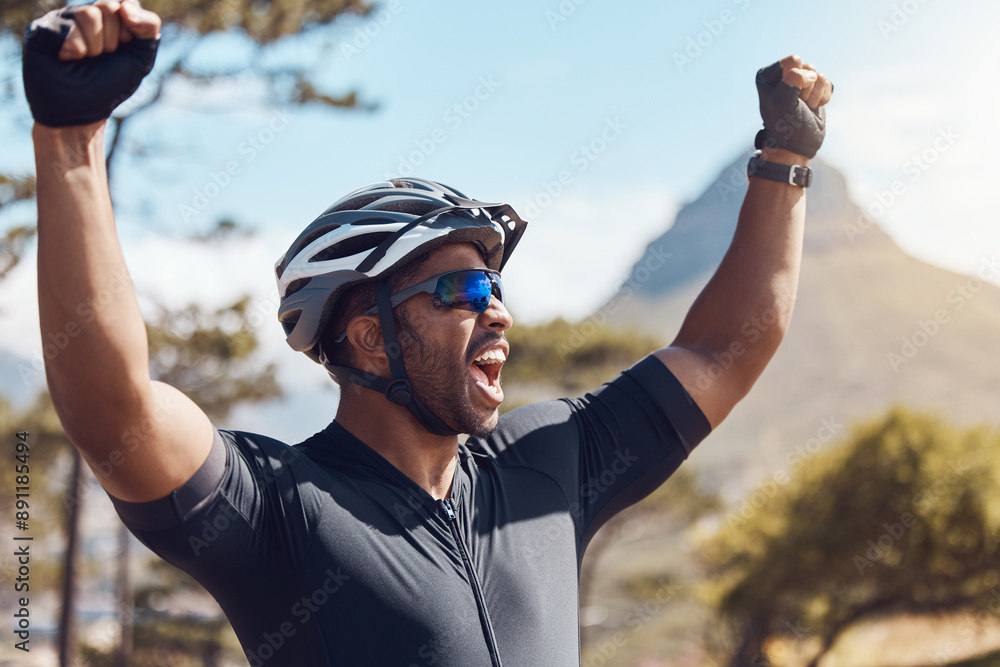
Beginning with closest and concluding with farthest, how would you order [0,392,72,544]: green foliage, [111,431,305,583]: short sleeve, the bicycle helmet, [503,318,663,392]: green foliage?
[111,431,305,583]: short sleeve → the bicycle helmet → [0,392,72,544]: green foliage → [503,318,663,392]: green foliage

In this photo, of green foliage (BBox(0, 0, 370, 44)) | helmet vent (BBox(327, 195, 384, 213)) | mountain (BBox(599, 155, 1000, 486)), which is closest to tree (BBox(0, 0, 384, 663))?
green foliage (BBox(0, 0, 370, 44))

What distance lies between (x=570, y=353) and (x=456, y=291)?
2187 cm

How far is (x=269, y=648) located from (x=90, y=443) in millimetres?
725

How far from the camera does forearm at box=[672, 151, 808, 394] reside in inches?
98.3

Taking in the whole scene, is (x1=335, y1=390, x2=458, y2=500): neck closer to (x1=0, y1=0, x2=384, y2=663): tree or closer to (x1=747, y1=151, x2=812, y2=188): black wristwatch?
(x1=747, y1=151, x2=812, y2=188): black wristwatch

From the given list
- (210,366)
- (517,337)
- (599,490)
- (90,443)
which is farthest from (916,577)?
(90,443)

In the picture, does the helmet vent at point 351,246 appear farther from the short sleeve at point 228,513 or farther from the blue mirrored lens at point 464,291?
the short sleeve at point 228,513

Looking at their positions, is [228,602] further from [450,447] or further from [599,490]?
[599,490]

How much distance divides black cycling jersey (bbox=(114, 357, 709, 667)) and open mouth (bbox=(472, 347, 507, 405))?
26cm

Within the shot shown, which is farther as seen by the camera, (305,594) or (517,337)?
(517,337)

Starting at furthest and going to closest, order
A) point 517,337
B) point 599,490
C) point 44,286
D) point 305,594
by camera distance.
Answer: point 517,337, point 599,490, point 305,594, point 44,286

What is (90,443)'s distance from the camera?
1.48 meters

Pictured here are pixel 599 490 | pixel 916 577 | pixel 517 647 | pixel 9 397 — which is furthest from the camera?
pixel 9 397

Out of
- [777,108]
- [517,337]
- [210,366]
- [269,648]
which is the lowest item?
[517,337]
